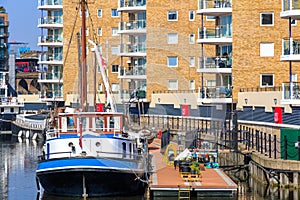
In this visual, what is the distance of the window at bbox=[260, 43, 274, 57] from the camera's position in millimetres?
72188

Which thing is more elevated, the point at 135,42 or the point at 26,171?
the point at 135,42

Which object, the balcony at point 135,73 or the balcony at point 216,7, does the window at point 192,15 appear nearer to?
the balcony at point 135,73

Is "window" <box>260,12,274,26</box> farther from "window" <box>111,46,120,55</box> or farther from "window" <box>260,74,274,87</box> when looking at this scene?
"window" <box>111,46,120,55</box>

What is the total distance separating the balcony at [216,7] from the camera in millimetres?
72750

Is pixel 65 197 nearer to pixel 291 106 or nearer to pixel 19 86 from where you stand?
pixel 291 106

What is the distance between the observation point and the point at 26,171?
204 ft

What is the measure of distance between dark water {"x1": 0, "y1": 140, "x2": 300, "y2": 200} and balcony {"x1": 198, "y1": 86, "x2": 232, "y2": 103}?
14.0 m

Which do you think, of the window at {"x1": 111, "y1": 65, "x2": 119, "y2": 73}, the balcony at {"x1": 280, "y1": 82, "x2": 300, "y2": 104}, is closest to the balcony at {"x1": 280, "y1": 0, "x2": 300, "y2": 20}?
the balcony at {"x1": 280, "y1": 82, "x2": 300, "y2": 104}

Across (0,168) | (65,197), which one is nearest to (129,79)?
(0,168)

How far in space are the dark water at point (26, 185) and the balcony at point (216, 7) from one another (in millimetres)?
17765

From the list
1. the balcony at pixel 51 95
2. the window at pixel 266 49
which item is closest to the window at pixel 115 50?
the balcony at pixel 51 95

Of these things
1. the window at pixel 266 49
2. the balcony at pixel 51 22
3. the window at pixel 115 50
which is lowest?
the window at pixel 266 49

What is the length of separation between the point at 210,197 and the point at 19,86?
486 ft

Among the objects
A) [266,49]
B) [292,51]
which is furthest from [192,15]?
[292,51]
